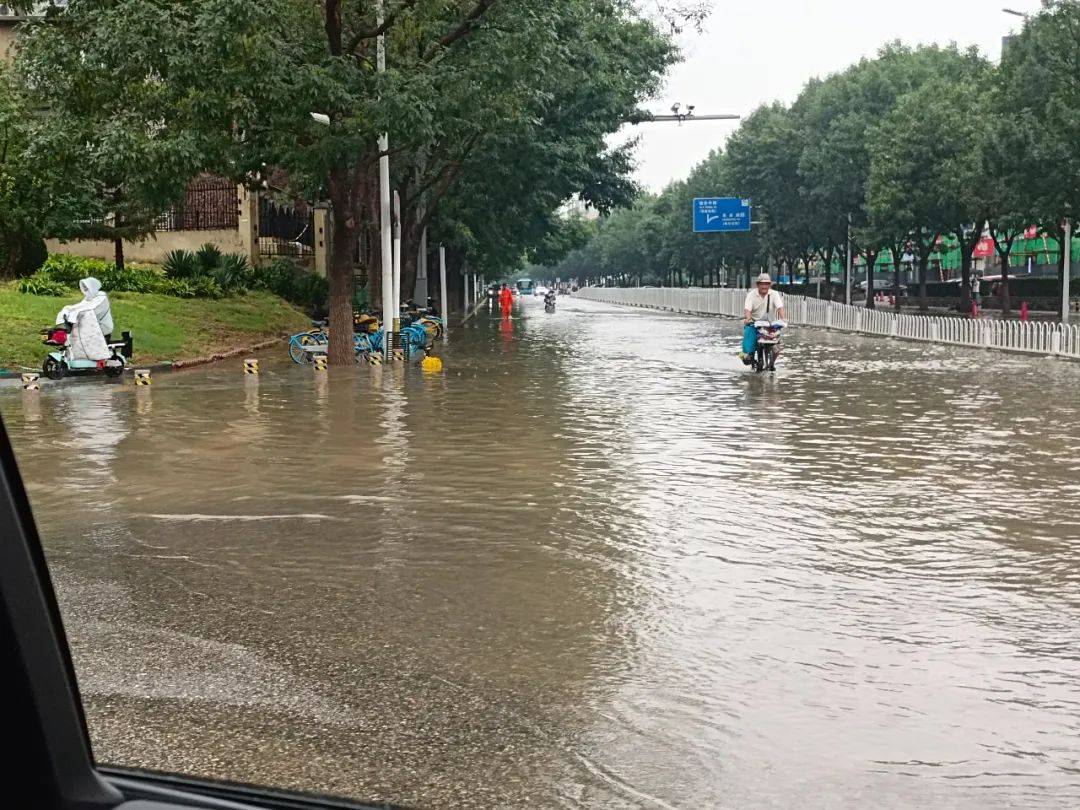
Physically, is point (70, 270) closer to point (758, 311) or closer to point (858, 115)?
point (758, 311)

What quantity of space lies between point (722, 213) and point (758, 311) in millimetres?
50290

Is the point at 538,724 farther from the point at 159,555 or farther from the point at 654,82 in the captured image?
the point at 654,82

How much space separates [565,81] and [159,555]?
1054 inches

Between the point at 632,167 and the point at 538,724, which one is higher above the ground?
the point at 632,167

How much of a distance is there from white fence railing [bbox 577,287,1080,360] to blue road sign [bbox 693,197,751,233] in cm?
405

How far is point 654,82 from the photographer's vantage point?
45.7 m

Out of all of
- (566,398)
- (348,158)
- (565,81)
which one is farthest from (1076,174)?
(566,398)

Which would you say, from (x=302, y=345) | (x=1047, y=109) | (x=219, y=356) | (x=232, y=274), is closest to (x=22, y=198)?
(x=232, y=274)

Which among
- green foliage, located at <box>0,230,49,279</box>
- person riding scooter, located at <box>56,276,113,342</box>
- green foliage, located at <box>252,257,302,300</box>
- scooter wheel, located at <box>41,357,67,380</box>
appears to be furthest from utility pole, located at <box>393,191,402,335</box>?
green foliage, located at <box>0,230,49,279</box>

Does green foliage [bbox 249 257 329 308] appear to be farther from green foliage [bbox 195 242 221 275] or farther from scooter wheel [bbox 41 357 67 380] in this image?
scooter wheel [bbox 41 357 67 380]

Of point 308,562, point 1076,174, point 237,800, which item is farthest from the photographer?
point 1076,174

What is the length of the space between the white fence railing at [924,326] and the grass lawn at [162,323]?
Answer: 17252 mm

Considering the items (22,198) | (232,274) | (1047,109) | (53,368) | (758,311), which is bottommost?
(53,368)

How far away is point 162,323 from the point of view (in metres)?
29.9
